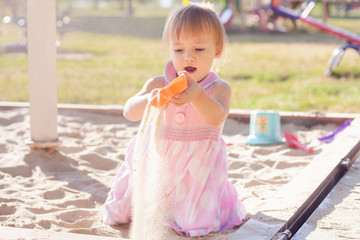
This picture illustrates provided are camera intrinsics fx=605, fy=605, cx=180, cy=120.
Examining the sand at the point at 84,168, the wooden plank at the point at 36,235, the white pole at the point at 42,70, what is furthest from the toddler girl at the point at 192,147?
the white pole at the point at 42,70

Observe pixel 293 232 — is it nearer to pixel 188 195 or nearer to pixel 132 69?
pixel 188 195

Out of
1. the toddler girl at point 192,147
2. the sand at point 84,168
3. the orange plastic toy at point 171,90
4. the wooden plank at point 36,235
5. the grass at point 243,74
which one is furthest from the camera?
the grass at point 243,74

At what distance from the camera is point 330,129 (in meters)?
4.50

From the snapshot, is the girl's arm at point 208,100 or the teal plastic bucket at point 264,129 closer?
the girl's arm at point 208,100

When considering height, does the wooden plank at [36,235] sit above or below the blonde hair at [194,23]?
below

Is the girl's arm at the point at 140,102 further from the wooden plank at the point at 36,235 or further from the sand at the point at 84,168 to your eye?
the wooden plank at the point at 36,235

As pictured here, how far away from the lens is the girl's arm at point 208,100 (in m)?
2.22

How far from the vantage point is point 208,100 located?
2.36 metres

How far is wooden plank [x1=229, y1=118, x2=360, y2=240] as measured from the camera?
2223mm

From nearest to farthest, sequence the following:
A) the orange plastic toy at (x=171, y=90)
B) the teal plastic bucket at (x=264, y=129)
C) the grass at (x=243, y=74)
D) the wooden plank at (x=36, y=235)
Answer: the wooden plank at (x=36, y=235) → the orange plastic toy at (x=171, y=90) → the teal plastic bucket at (x=264, y=129) → the grass at (x=243, y=74)

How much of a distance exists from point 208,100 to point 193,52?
0.28 meters

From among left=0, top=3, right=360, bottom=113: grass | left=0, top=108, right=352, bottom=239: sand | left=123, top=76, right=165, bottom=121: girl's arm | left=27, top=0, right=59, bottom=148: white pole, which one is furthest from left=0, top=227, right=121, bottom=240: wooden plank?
left=27, top=0, right=59, bottom=148: white pole

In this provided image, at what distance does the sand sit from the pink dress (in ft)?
0.35

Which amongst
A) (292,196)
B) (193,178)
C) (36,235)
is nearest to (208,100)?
(193,178)
